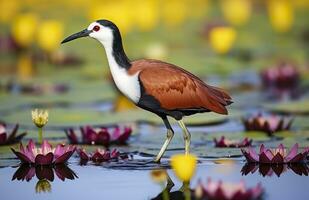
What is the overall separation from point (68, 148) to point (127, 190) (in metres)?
0.96

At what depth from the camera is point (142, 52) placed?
14.1m

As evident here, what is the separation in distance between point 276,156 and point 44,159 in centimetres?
175

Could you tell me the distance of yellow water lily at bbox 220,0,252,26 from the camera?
17250mm

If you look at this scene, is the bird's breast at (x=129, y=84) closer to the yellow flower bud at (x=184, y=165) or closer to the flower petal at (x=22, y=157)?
the flower petal at (x=22, y=157)

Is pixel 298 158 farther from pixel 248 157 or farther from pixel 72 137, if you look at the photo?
pixel 72 137

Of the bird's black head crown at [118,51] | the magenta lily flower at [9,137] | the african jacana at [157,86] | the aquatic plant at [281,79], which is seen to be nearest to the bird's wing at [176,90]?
the african jacana at [157,86]

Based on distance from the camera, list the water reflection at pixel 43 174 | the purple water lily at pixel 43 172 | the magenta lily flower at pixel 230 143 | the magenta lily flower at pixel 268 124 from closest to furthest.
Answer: the water reflection at pixel 43 174 < the purple water lily at pixel 43 172 < the magenta lily flower at pixel 230 143 < the magenta lily flower at pixel 268 124

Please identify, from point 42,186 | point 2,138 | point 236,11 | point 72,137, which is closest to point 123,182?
point 42,186

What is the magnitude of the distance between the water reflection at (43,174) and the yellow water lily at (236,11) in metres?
10.6

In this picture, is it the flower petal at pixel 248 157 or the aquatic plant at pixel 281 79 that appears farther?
the aquatic plant at pixel 281 79

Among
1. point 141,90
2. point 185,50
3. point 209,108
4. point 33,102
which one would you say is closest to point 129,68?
point 141,90

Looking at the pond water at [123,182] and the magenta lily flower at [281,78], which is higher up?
the pond water at [123,182]

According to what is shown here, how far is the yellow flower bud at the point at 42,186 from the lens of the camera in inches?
244

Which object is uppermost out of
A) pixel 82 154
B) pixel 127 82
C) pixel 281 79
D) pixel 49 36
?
pixel 127 82
